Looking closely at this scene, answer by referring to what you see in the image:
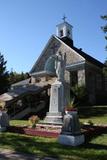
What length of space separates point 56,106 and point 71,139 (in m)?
5.45

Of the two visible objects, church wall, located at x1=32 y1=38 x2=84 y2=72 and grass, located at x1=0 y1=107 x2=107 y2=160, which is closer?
grass, located at x1=0 y1=107 x2=107 y2=160

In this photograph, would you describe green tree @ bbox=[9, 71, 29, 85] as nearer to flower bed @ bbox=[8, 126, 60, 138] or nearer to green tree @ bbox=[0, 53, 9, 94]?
green tree @ bbox=[0, 53, 9, 94]

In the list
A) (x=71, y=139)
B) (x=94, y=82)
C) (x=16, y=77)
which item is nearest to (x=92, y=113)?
(x=94, y=82)

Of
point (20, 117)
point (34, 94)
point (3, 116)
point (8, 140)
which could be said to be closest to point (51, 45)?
point (34, 94)

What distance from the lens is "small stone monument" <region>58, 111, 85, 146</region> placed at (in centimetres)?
1138

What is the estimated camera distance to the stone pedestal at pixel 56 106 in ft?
53.5

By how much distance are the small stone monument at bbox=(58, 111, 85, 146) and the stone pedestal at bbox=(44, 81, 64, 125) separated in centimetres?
426

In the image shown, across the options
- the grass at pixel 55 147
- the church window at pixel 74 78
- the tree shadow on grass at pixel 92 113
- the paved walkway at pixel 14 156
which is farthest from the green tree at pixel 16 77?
the paved walkway at pixel 14 156

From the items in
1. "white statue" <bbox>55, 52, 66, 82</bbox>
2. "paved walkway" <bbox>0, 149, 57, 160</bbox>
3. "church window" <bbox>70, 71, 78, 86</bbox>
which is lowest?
"paved walkway" <bbox>0, 149, 57, 160</bbox>

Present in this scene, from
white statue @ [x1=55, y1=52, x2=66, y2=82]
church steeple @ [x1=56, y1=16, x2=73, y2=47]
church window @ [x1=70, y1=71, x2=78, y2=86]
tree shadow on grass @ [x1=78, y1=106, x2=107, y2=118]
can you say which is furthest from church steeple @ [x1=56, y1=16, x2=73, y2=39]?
white statue @ [x1=55, y1=52, x2=66, y2=82]

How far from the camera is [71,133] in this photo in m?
11.5

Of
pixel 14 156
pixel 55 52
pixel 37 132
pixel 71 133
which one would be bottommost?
pixel 14 156

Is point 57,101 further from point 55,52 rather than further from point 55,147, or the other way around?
point 55,52

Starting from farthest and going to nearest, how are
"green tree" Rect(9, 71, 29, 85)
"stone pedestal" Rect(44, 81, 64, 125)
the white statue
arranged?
"green tree" Rect(9, 71, 29, 85)
the white statue
"stone pedestal" Rect(44, 81, 64, 125)
